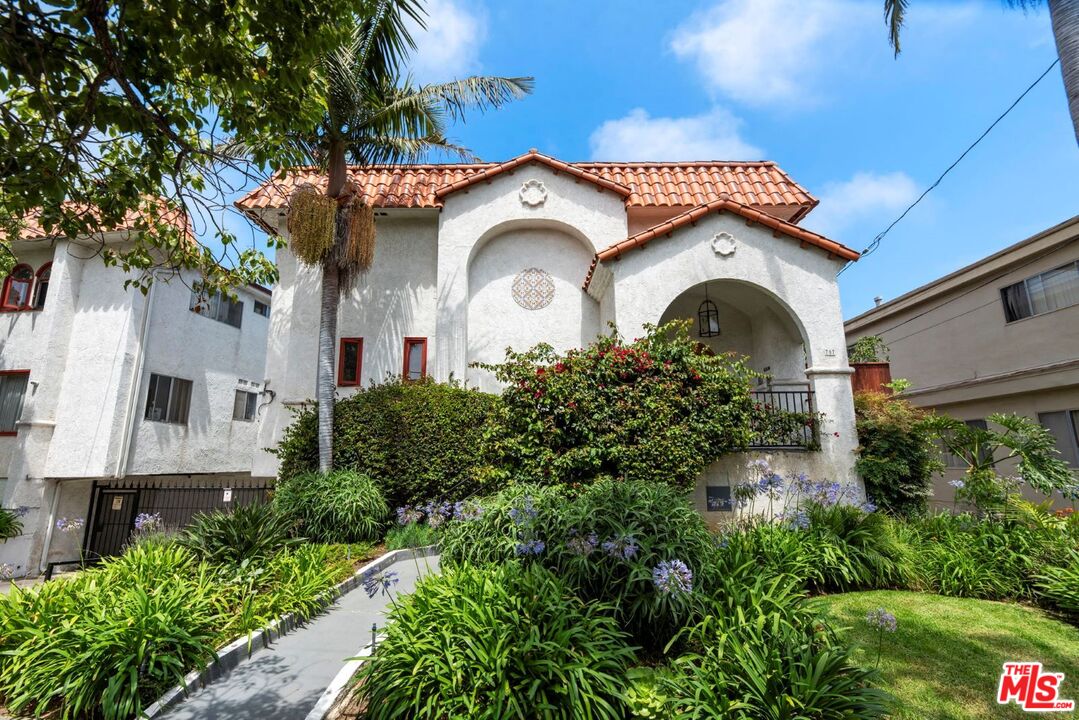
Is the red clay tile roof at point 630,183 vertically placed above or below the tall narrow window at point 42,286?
above

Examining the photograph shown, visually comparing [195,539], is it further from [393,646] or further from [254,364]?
[254,364]

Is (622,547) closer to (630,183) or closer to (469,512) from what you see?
(469,512)

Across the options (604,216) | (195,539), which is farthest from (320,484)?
(604,216)

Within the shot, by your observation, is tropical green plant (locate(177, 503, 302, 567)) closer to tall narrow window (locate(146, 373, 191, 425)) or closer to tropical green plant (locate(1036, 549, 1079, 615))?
tall narrow window (locate(146, 373, 191, 425))

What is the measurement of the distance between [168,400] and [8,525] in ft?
15.7

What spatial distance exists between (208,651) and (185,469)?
13.8m

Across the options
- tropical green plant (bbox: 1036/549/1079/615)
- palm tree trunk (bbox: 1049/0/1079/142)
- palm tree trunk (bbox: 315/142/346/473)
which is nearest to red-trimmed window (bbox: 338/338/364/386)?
palm tree trunk (bbox: 315/142/346/473)

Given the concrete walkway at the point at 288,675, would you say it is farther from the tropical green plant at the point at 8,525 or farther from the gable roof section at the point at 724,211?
the tropical green plant at the point at 8,525

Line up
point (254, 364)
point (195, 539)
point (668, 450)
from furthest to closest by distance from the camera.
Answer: point (254, 364)
point (668, 450)
point (195, 539)

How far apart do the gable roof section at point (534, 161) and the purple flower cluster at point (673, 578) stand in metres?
10.5

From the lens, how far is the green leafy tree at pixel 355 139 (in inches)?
408

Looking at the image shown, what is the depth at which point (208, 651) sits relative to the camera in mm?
4832

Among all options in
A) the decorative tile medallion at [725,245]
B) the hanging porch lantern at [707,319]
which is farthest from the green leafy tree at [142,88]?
the hanging porch lantern at [707,319]

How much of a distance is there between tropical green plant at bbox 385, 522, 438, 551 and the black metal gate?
626cm
